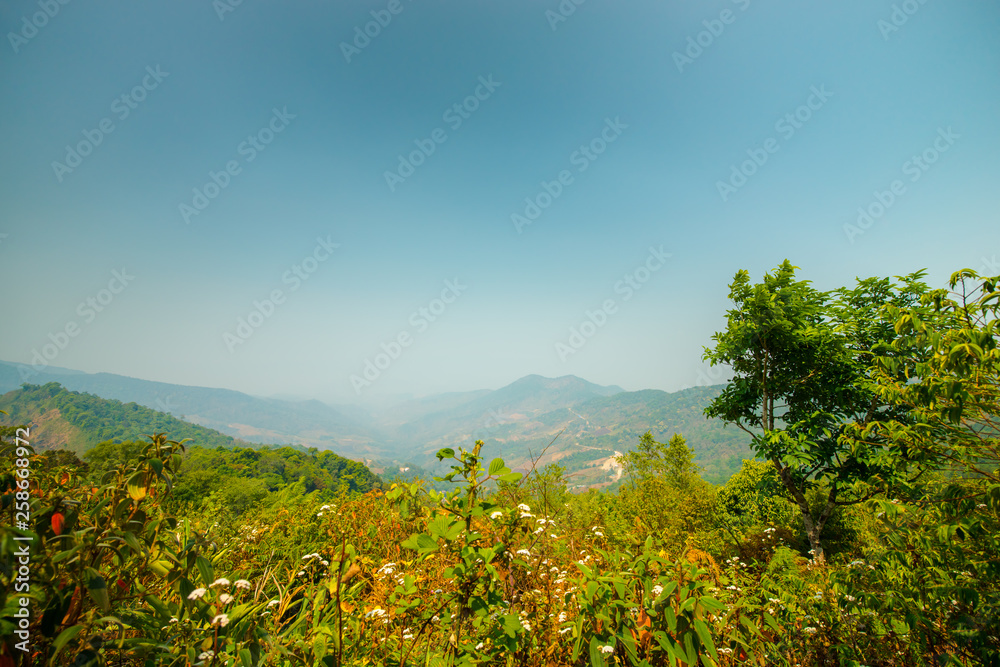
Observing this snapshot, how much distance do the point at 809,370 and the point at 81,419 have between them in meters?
191

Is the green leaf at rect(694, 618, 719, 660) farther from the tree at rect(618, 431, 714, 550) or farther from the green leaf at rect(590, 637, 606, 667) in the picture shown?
the tree at rect(618, 431, 714, 550)

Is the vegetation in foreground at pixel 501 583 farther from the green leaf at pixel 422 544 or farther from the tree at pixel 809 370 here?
the tree at pixel 809 370

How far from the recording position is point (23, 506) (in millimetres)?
1284

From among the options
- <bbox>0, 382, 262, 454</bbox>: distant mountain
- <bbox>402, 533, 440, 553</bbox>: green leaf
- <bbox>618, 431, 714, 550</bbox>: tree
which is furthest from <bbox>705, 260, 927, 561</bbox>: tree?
<bbox>0, 382, 262, 454</bbox>: distant mountain

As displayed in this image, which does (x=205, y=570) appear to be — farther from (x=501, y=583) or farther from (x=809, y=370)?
(x=809, y=370)

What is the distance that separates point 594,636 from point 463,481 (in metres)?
0.96

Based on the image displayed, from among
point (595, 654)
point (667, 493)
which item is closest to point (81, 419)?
point (667, 493)

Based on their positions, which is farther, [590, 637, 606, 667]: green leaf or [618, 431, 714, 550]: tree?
[618, 431, 714, 550]: tree

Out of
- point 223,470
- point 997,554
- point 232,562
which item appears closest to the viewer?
point 997,554

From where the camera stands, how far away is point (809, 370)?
9031 millimetres

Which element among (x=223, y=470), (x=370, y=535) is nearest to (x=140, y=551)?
(x=370, y=535)

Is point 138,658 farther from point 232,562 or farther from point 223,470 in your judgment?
point 223,470

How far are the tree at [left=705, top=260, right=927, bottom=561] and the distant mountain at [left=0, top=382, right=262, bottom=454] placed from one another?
14115 cm

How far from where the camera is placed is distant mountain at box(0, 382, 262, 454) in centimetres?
11244
